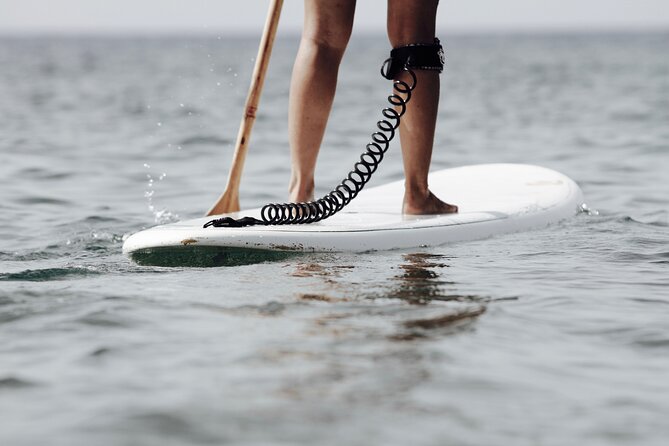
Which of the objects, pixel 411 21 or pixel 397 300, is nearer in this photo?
pixel 397 300

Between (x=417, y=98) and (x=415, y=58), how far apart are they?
19 cm

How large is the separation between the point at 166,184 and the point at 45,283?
4109 mm

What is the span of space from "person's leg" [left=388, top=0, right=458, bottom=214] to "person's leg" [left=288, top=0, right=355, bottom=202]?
217 mm

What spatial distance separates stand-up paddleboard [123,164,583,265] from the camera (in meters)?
4.20

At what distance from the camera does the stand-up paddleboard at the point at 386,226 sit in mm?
4199

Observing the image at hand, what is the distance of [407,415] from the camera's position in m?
2.48

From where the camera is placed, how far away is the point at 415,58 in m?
4.59

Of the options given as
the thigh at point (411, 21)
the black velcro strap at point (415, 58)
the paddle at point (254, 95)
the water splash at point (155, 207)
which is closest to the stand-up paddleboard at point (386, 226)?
the paddle at point (254, 95)

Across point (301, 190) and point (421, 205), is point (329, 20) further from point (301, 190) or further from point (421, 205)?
point (421, 205)

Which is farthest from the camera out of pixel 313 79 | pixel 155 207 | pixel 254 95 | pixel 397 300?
pixel 155 207

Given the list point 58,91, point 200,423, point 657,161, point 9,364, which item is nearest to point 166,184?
point 657,161

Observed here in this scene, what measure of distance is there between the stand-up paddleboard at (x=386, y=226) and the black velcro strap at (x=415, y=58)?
2.21ft

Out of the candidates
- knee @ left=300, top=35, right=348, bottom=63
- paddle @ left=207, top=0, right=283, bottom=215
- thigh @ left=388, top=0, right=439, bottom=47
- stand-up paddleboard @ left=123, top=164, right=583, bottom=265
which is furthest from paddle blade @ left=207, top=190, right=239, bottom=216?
thigh @ left=388, top=0, right=439, bottom=47

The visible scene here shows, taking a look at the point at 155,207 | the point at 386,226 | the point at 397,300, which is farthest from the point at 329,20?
the point at 155,207
